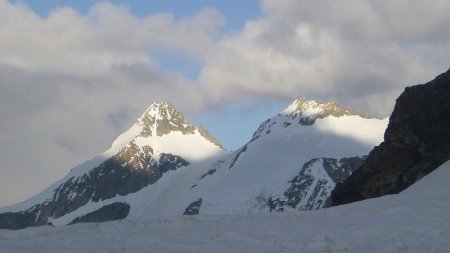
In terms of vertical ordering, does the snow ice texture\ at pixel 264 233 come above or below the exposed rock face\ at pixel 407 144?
below

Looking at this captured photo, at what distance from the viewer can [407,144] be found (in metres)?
60.2

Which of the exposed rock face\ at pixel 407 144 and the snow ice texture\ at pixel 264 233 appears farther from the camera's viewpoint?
the exposed rock face\ at pixel 407 144

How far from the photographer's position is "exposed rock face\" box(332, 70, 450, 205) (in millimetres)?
57094

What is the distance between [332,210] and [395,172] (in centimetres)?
2754

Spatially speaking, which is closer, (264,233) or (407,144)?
(264,233)

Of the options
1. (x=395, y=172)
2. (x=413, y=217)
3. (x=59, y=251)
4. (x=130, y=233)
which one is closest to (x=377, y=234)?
(x=413, y=217)

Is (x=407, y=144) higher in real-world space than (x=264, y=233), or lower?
higher

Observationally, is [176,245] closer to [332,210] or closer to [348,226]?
[348,226]

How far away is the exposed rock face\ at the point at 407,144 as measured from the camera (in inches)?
2248

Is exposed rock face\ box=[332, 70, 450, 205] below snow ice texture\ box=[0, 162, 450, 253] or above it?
above

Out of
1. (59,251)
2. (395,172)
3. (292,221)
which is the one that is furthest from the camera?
(395,172)

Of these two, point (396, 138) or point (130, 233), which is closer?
point (130, 233)

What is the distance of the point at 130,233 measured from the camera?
1029 inches

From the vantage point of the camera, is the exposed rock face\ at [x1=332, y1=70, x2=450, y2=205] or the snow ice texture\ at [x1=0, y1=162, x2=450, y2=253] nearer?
the snow ice texture\ at [x1=0, y1=162, x2=450, y2=253]
